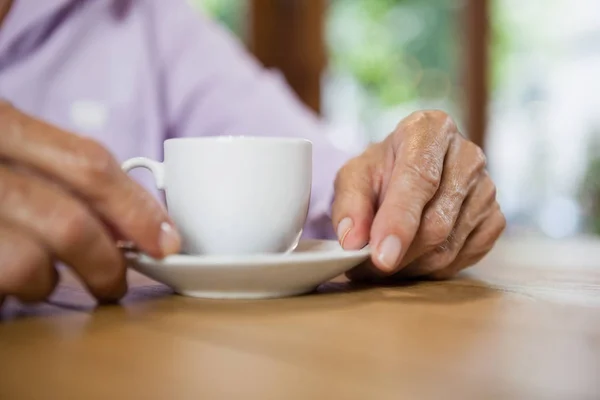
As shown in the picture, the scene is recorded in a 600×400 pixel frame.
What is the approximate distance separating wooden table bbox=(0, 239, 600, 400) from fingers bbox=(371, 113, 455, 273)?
0.04m

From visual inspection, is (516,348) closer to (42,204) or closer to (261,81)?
(42,204)

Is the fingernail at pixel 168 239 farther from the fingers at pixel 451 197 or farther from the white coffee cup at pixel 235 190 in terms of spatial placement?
the fingers at pixel 451 197

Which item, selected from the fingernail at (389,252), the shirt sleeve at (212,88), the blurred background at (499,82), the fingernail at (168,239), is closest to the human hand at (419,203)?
the fingernail at (389,252)

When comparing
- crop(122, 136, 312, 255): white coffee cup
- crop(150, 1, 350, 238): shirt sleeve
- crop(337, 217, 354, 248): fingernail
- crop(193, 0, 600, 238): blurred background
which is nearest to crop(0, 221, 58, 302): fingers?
crop(122, 136, 312, 255): white coffee cup

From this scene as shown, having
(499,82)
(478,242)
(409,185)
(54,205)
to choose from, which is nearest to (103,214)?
(54,205)

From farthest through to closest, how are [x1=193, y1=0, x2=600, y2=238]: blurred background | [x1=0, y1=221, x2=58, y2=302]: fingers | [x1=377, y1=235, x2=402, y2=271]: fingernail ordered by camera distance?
[x1=193, y1=0, x2=600, y2=238]: blurred background, [x1=377, y1=235, x2=402, y2=271]: fingernail, [x1=0, y1=221, x2=58, y2=302]: fingers

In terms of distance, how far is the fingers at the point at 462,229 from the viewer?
0.59m

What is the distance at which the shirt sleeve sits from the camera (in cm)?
113

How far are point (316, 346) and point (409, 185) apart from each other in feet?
0.77

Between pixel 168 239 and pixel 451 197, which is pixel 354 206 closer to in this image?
pixel 451 197

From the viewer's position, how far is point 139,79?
1.17 m

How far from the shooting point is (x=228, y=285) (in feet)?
1.55

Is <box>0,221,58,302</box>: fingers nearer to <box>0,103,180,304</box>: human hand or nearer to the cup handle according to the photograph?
<box>0,103,180,304</box>: human hand

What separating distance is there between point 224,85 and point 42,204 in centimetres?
82
